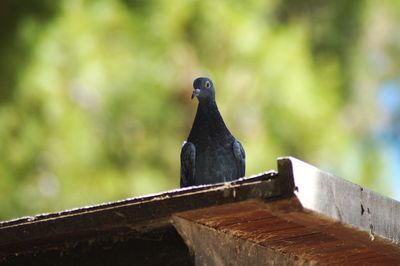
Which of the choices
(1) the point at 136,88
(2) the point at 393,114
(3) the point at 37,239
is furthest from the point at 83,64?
(2) the point at 393,114

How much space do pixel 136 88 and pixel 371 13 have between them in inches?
244

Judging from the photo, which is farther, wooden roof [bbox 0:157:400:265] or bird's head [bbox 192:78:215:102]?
bird's head [bbox 192:78:215:102]

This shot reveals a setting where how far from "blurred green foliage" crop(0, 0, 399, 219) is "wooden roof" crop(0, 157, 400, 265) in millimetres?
5839

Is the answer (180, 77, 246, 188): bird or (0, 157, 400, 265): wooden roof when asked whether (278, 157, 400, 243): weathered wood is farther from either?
(180, 77, 246, 188): bird

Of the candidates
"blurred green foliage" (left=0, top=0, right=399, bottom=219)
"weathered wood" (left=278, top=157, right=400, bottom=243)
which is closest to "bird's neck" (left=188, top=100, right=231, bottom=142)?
"weathered wood" (left=278, top=157, right=400, bottom=243)

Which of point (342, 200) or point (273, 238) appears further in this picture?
point (273, 238)

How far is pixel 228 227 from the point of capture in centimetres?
369

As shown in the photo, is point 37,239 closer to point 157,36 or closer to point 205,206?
point 205,206

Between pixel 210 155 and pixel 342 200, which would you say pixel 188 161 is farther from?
pixel 342 200

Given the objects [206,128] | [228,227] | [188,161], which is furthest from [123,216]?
[206,128]

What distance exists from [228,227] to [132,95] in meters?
6.70

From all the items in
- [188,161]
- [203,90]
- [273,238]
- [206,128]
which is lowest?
[273,238]

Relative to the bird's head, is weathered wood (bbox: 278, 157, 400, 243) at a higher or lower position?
lower

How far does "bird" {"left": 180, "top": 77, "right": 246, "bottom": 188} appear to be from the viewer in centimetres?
544
